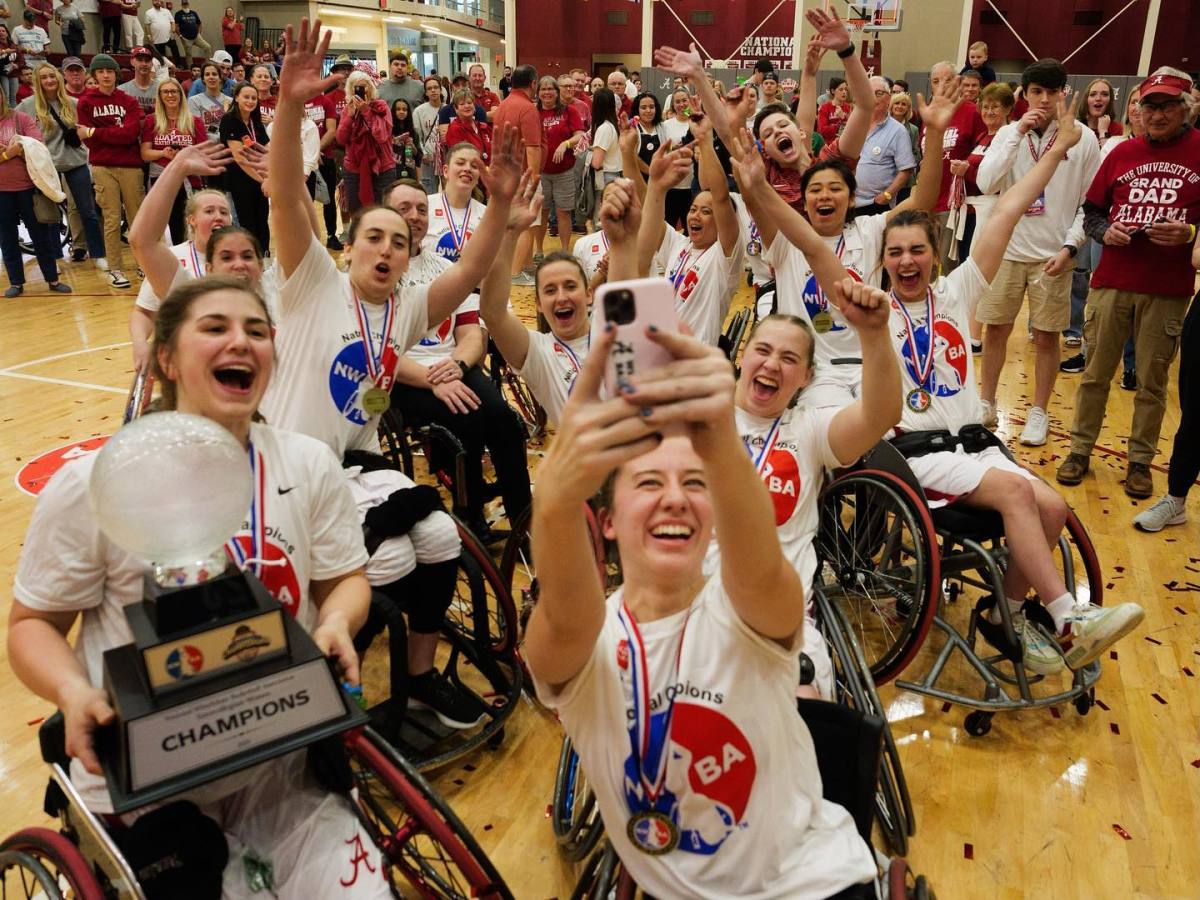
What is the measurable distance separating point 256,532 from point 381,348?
115 centimetres

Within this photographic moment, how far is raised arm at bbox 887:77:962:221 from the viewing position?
344 centimetres

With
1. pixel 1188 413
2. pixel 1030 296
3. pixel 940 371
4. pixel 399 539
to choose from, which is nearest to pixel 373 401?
pixel 399 539

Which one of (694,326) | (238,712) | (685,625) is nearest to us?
(238,712)

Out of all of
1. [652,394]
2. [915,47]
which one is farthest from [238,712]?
[915,47]

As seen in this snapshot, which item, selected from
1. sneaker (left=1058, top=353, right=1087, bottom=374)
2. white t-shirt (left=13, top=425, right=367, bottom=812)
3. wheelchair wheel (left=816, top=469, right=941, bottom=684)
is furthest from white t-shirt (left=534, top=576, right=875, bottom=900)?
sneaker (left=1058, top=353, right=1087, bottom=374)

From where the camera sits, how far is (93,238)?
813 centimetres

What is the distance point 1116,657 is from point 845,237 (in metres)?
1.80

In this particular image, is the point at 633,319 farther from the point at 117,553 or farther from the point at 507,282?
the point at 507,282

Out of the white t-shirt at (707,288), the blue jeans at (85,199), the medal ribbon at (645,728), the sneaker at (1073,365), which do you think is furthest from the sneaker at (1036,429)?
the blue jeans at (85,199)

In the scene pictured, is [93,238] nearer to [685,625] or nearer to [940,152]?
[940,152]

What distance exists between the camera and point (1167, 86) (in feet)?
11.7

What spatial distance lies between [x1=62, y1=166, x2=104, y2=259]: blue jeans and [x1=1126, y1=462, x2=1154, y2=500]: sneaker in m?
8.22

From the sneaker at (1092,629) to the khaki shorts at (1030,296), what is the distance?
8.10 feet

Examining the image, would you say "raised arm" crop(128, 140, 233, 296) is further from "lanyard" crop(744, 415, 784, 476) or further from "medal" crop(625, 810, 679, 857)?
"medal" crop(625, 810, 679, 857)
